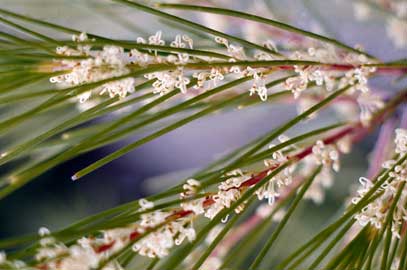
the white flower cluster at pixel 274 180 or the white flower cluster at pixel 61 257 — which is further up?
the white flower cluster at pixel 274 180

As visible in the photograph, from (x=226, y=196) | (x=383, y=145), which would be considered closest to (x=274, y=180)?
(x=226, y=196)

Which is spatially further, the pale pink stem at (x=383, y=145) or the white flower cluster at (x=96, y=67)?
the pale pink stem at (x=383, y=145)

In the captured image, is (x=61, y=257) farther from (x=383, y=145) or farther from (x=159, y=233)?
(x=383, y=145)

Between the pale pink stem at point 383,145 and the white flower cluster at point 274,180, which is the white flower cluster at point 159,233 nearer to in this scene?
the white flower cluster at point 274,180

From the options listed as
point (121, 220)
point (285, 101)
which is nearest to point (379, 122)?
point (285, 101)

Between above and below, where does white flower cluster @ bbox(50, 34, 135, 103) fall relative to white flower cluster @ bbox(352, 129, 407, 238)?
above

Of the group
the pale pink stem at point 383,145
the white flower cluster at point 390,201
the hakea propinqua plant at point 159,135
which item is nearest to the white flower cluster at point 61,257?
the hakea propinqua plant at point 159,135

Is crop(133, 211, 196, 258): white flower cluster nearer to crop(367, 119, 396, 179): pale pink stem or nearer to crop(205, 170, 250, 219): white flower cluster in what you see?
crop(205, 170, 250, 219): white flower cluster

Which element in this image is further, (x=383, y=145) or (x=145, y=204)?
(x=383, y=145)

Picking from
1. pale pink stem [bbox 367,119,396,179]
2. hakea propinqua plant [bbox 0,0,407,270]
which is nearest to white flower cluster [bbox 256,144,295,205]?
hakea propinqua plant [bbox 0,0,407,270]
